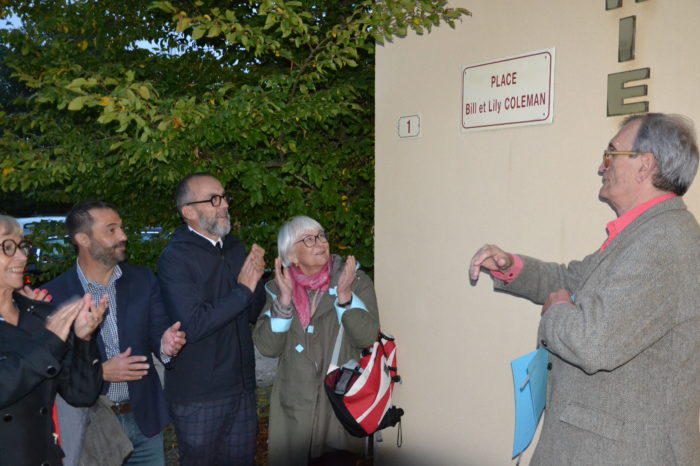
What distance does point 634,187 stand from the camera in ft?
7.37

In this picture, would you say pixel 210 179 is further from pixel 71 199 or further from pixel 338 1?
pixel 71 199

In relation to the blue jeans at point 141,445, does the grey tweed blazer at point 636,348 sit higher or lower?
higher

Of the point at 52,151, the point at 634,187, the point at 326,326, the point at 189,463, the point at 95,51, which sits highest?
the point at 95,51

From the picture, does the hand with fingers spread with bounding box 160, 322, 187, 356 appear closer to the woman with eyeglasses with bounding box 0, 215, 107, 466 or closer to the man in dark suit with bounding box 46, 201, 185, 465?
the man in dark suit with bounding box 46, 201, 185, 465

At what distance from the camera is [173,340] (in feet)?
10.4

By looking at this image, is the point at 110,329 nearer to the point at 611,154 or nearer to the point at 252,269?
the point at 252,269

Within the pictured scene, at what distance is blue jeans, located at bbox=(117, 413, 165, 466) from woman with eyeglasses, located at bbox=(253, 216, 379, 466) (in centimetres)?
66

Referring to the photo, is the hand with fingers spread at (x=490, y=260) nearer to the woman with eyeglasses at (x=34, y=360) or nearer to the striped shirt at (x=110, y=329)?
the woman with eyeglasses at (x=34, y=360)

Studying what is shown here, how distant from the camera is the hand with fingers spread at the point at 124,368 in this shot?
307 cm

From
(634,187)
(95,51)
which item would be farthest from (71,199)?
(634,187)

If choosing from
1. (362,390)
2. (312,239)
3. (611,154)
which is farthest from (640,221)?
(312,239)

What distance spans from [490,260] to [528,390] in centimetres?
63

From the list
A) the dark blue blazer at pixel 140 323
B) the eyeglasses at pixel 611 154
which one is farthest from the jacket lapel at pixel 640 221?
the dark blue blazer at pixel 140 323

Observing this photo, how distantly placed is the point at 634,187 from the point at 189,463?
2854mm
